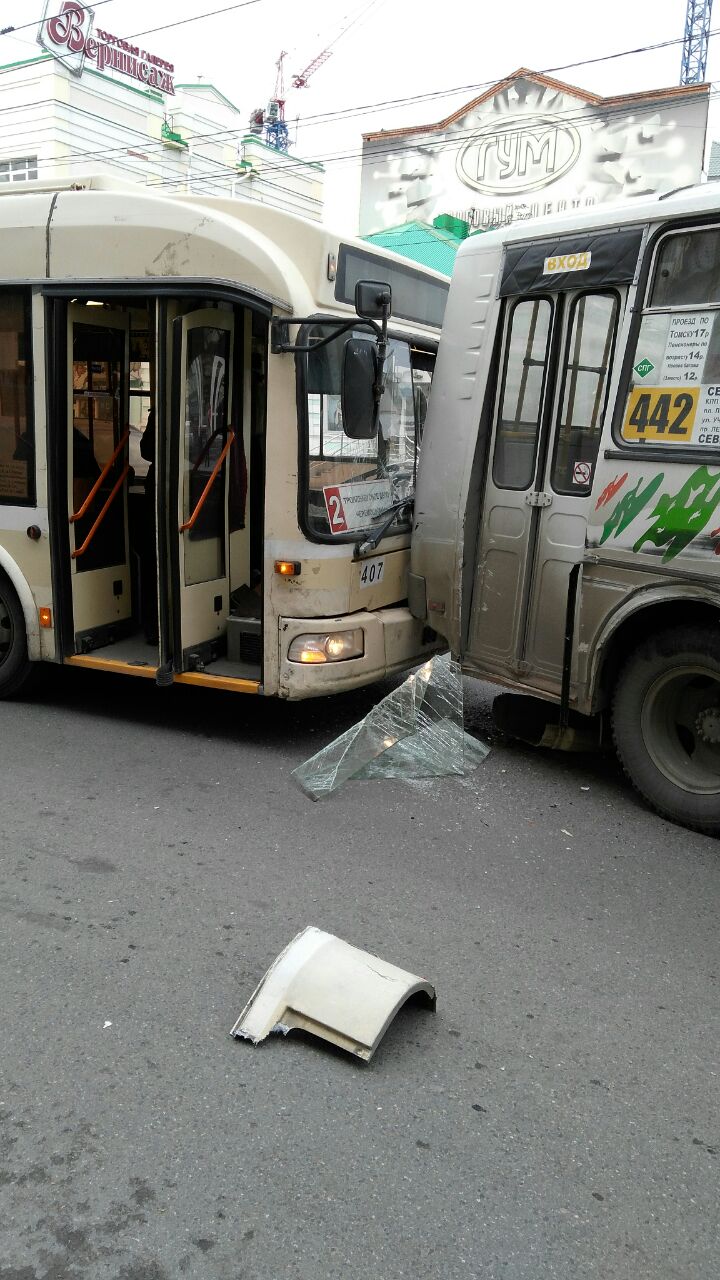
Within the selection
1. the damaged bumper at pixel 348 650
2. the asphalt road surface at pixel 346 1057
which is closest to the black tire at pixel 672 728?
the asphalt road surface at pixel 346 1057

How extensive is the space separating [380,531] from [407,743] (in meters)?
1.28

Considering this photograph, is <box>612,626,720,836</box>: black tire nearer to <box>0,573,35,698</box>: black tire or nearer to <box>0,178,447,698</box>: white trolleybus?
<box>0,178,447,698</box>: white trolleybus

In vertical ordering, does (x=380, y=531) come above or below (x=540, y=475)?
below

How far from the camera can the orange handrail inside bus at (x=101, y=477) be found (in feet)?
20.1

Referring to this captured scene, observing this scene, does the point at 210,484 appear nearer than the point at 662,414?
No

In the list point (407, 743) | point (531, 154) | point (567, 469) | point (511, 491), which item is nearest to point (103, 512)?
point (407, 743)

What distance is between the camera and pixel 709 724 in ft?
16.0

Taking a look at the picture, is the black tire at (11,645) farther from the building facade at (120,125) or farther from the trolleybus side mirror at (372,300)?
the building facade at (120,125)

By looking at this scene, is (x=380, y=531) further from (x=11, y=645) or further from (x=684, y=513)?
(x=11, y=645)

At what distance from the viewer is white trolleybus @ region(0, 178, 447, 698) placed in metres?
5.32

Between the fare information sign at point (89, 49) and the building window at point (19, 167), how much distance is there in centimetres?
251

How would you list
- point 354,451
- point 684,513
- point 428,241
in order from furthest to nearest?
point 428,241, point 354,451, point 684,513

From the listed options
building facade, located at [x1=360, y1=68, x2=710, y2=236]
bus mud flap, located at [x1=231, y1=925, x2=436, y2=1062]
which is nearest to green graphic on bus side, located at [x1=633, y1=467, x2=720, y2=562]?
bus mud flap, located at [x1=231, y1=925, x2=436, y2=1062]

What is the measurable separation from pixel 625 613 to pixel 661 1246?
3.01 metres
